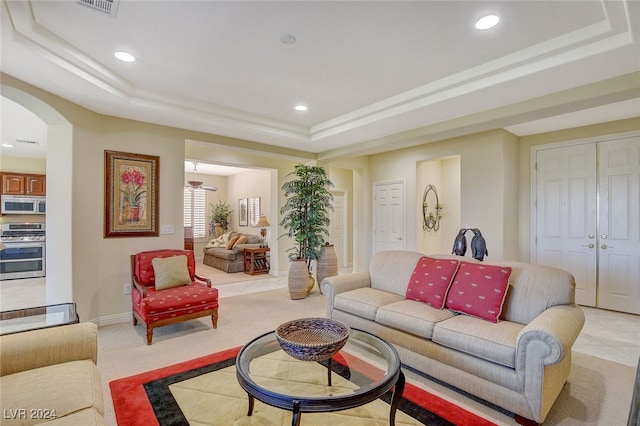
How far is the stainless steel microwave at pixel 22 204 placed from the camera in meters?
6.63

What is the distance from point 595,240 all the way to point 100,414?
5845mm

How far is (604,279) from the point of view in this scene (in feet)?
14.5

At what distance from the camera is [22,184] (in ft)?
22.3

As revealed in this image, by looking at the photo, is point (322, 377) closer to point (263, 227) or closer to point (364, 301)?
point (364, 301)

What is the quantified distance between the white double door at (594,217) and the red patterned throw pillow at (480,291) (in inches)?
120

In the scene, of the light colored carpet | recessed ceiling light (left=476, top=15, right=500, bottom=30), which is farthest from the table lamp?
recessed ceiling light (left=476, top=15, right=500, bottom=30)

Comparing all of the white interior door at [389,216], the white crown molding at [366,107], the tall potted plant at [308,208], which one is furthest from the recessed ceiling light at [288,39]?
the white interior door at [389,216]

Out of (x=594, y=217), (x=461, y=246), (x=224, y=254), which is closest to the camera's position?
(x=461, y=246)

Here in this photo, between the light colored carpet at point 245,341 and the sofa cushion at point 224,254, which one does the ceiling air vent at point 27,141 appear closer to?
the sofa cushion at point 224,254

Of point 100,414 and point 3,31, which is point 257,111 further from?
point 100,414

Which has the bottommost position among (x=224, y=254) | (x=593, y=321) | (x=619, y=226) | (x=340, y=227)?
(x=593, y=321)

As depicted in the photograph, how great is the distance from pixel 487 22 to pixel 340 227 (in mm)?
6204

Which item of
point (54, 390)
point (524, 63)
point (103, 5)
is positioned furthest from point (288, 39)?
point (54, 390)

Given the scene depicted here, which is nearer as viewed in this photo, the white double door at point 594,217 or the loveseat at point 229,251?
the white double door at point 594,217
